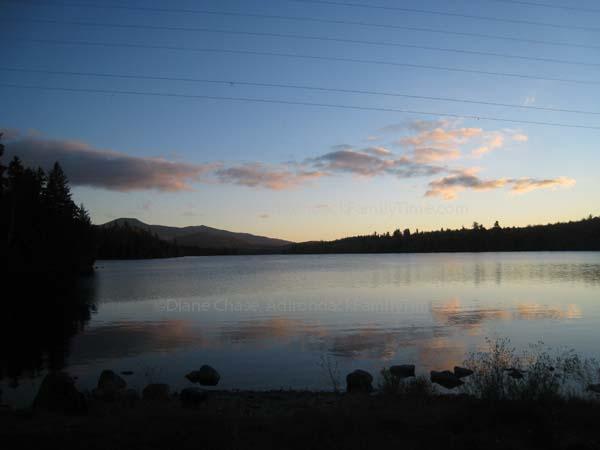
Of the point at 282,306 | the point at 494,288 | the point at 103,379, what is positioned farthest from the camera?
the point at 494,288

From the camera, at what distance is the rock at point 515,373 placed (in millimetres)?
16156

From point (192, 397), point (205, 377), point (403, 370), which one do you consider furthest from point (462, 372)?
point (192, 397)

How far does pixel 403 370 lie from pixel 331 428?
9.85 meters

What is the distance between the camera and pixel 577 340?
78.8ft

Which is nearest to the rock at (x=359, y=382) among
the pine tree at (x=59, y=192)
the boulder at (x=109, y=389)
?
the boulder at (x=109, y=389)

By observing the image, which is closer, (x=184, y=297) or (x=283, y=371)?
(x=283, y=371)

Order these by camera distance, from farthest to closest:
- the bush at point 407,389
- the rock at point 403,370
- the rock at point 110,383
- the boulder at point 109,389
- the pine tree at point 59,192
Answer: the pine tree at point 59,192 < the rock at point 403,370 < the rock at point 110,383 < the boulder at point 109,389 < the bush at point 407,389

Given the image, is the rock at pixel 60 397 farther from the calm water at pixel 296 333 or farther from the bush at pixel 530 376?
the bush at pixel 530 376

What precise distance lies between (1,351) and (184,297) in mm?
28419

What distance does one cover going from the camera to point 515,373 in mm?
16438

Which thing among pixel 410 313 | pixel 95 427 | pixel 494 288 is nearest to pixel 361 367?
pixel 95 427

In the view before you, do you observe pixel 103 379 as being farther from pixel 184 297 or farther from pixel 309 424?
pixel 184 297

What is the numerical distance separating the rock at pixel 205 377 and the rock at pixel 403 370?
7146 mm

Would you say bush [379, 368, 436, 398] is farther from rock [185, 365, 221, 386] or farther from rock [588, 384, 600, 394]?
rock [185, 365, 221, 386]
